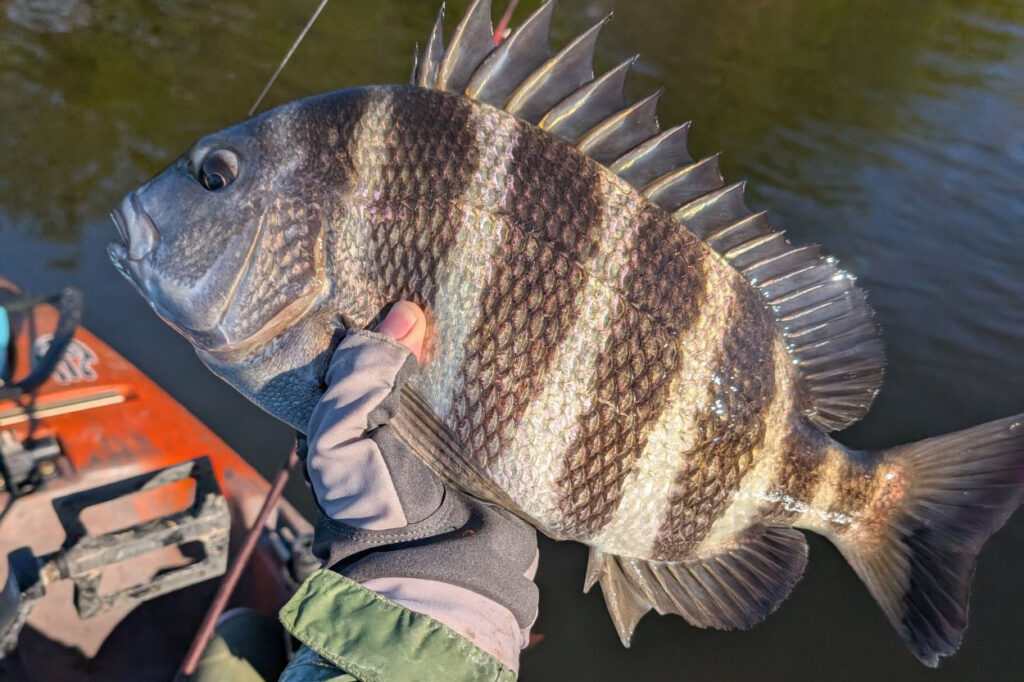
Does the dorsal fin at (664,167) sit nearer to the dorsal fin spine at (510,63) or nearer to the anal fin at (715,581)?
the dorsal fin spine at (510,63)

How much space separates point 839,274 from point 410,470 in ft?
3.23

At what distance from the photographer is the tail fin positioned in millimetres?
1512

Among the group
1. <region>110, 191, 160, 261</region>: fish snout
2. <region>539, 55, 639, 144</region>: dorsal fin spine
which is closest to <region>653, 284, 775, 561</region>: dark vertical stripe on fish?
<region>539, 55, 639, 144</region>: dorsal fin spine

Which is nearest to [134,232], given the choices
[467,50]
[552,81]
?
[467,50]

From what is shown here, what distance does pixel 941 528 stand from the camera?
1582mm

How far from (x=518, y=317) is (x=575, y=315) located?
106 millimetres

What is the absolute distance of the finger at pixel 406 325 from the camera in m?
1.38

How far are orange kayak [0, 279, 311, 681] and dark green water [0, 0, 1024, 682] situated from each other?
865mm

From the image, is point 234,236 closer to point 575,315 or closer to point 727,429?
point 575,315

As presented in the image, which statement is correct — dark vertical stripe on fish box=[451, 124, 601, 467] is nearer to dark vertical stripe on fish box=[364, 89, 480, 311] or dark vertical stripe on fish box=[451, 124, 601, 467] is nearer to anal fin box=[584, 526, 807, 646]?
dark vertical stripe on fish box=[364, 89, 480, 311]

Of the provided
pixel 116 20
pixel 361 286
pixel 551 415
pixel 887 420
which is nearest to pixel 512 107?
pixel 361 286

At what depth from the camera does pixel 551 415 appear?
1406 millimetres

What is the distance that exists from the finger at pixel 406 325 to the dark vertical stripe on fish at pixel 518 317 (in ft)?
0.30

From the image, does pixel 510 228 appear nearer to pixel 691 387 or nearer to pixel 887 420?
pixel 691 387
